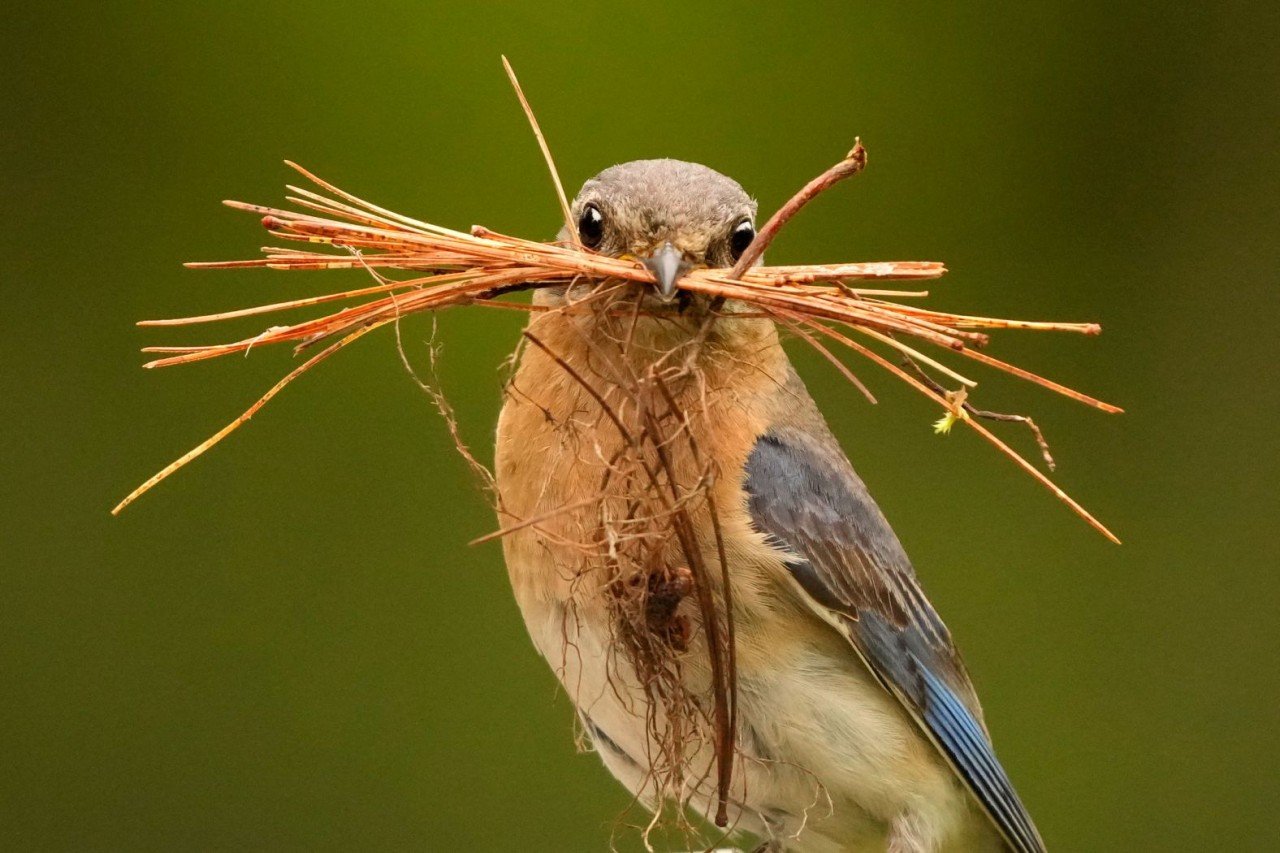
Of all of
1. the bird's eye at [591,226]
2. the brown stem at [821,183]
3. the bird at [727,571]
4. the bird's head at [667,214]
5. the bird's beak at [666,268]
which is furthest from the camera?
the bird's eye at [591,226]

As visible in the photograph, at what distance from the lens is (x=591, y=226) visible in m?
2.48

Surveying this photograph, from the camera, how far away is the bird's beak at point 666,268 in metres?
1.98

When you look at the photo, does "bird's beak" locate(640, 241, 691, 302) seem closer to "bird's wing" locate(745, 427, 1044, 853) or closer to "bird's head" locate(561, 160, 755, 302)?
"bird's head" locate(561, 160, 755, 302)

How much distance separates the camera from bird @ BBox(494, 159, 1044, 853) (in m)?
2.17

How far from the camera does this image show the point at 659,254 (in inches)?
84.0

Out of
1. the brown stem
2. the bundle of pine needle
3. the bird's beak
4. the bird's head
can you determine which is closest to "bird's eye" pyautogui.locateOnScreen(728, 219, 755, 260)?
the bird's head

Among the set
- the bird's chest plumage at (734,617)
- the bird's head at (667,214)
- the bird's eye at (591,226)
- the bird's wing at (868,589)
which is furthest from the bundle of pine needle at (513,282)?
the bird's wing at (868,589)

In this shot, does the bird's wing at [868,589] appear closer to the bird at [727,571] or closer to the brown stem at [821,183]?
the bird at [727,571]

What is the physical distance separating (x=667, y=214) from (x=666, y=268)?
0.35 m

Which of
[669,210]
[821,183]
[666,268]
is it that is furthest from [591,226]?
[821,183]

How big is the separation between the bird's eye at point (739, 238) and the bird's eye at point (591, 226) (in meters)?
0.19

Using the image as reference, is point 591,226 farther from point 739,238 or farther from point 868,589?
point 868,589

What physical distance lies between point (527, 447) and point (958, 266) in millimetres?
2203

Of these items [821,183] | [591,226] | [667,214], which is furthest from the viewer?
[591,226]
